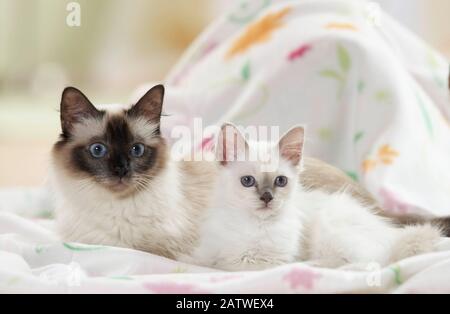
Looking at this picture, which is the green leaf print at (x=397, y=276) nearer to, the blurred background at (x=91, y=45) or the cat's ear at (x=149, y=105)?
the cat's ear at (x=149, y=105)

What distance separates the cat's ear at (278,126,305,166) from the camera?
4.69ft

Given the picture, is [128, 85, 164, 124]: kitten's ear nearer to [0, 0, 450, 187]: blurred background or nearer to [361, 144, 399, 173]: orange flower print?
[361, 144, 399, 173]: orange flower print

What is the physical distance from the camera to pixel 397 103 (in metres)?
A: 2.09

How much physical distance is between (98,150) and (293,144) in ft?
1.33

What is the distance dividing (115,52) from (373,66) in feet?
10.2

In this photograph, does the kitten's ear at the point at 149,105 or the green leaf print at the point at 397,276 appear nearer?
the green leaf print at the point at 397,276

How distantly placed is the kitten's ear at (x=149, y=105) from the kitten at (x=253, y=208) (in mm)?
151

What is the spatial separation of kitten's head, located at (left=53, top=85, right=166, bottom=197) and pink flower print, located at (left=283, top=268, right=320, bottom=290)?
400 millimetres

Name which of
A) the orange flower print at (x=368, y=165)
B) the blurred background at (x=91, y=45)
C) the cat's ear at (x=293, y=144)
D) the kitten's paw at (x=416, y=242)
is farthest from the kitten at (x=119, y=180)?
the blurred background at (x=91, y=45)

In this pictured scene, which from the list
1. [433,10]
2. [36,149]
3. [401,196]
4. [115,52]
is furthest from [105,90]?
[401,196]

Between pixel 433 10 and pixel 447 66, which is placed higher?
pixel 433 10

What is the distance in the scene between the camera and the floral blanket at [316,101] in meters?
1.55

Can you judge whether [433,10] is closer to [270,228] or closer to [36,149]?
[36,149]

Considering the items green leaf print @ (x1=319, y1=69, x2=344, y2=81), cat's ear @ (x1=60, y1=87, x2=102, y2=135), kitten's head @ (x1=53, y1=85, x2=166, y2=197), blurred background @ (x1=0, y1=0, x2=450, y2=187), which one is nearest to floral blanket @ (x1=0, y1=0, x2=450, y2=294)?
green leaf print @ (x1=319, y1=69, x2=344, y2=81)
